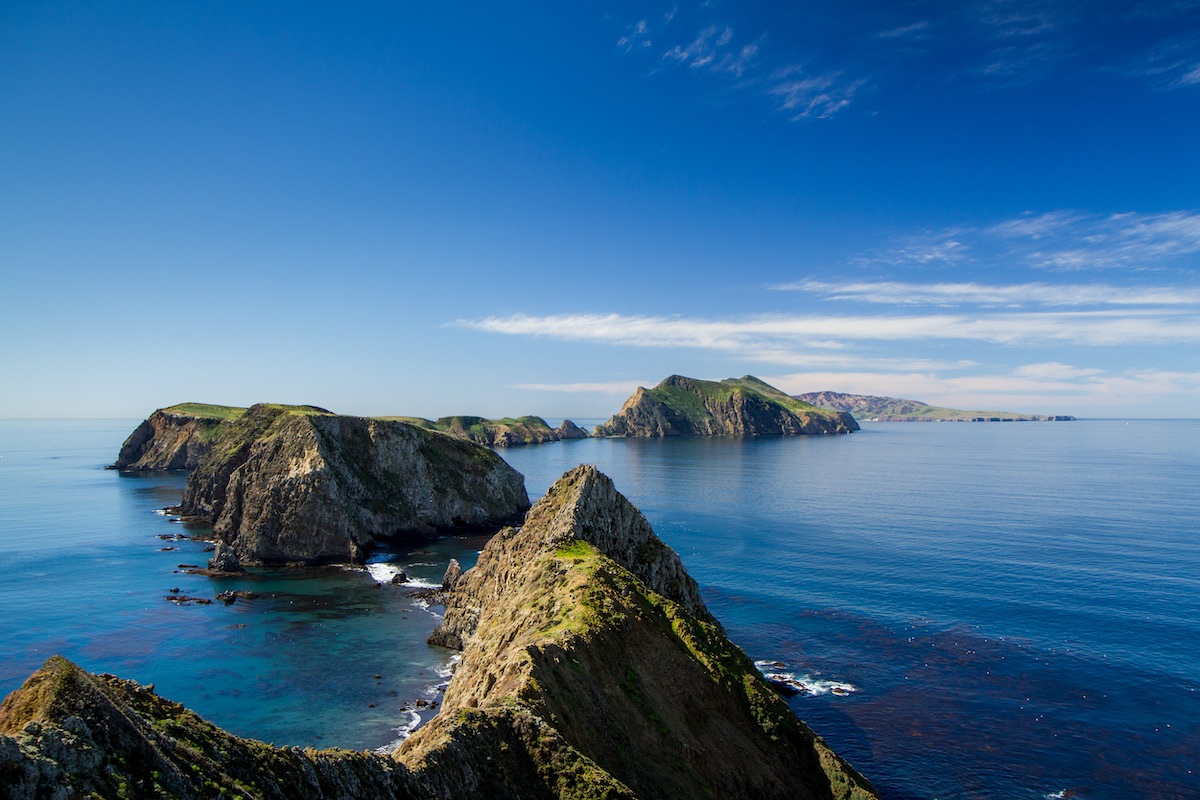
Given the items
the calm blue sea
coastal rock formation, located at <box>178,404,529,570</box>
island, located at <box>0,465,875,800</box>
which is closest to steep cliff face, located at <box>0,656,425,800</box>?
island, located at <box>0,465,875,800</box>

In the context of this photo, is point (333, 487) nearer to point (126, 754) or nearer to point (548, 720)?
point (548, 720)

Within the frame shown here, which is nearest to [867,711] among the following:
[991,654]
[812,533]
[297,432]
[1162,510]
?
[991,654]

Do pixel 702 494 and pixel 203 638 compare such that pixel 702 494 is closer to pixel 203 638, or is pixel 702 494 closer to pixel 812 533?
pixel 812 533

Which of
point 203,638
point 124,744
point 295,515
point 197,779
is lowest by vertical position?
point 203,638

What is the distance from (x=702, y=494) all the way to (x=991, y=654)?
105 m

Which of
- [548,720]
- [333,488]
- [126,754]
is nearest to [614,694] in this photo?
[548,720]

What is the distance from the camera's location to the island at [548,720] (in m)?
16.1

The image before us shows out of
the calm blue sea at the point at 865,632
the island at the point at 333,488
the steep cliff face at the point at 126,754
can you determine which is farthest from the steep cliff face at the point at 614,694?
the island at the point at 333,488

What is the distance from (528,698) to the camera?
104 ft

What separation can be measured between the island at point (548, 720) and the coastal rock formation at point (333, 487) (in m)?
52.9

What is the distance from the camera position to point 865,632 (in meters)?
72.5

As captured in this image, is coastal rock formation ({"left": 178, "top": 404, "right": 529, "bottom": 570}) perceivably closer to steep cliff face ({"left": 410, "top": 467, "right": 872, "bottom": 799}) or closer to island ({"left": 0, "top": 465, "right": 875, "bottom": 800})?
island ({"left": 0, "top": 465, "right": 875, "bottom": 800})

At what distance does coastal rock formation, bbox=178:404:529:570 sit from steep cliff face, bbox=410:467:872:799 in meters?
59.1

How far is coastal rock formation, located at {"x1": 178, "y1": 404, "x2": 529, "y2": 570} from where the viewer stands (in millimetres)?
107375
